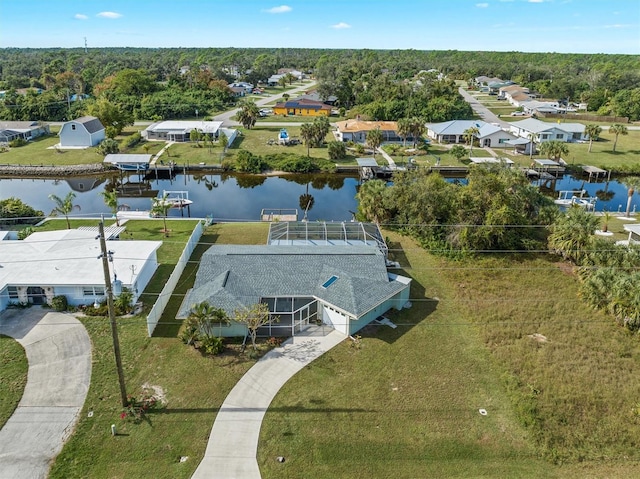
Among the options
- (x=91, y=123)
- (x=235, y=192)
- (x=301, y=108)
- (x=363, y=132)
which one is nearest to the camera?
(x=235, y=192)

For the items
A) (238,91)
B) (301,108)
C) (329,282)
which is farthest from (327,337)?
(238,91)

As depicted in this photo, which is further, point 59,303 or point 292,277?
point 292,277

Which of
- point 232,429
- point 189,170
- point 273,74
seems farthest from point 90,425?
point 273,74

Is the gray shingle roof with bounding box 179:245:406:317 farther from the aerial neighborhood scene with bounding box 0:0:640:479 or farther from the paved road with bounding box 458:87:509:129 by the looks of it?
the paved road with bounding box 458:87:509:129

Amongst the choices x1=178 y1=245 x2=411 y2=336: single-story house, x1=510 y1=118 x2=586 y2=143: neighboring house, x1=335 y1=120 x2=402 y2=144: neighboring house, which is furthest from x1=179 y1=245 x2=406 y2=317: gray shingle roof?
x1=510 y1=118 x2=586 y2=143: neighboring house

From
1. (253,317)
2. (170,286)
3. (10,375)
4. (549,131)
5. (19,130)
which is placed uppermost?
(549,131)

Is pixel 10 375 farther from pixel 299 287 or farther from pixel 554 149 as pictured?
pixel 554 149
